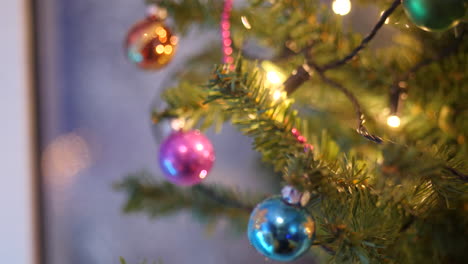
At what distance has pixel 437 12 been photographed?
18cm

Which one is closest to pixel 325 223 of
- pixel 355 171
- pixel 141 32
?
pixel 355 171

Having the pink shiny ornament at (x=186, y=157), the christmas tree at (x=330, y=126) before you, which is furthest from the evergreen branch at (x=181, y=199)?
the pink shiny ornament at (x=186, y=157)

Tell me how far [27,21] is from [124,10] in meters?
0.17

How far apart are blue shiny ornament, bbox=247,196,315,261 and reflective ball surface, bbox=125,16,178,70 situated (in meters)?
0.26

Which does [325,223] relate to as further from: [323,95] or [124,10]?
[124,10]

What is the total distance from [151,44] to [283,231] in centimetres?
28

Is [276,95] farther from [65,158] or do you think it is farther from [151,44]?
[65,158]

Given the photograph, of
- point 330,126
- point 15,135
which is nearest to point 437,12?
point 330,126

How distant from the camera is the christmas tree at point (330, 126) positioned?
0.71 feet

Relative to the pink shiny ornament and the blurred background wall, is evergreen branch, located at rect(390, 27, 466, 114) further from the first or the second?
the blurred background wall

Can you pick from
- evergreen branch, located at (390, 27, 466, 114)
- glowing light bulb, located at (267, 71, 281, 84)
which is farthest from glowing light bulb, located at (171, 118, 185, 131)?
evergreen branch, located at (390, 27, 466, 114)

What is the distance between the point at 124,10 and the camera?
2.14ft

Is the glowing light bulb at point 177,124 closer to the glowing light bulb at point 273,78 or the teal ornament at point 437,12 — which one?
the glowing light bulb at point 273,78

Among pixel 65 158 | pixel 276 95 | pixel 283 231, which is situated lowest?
pixel 283 231
